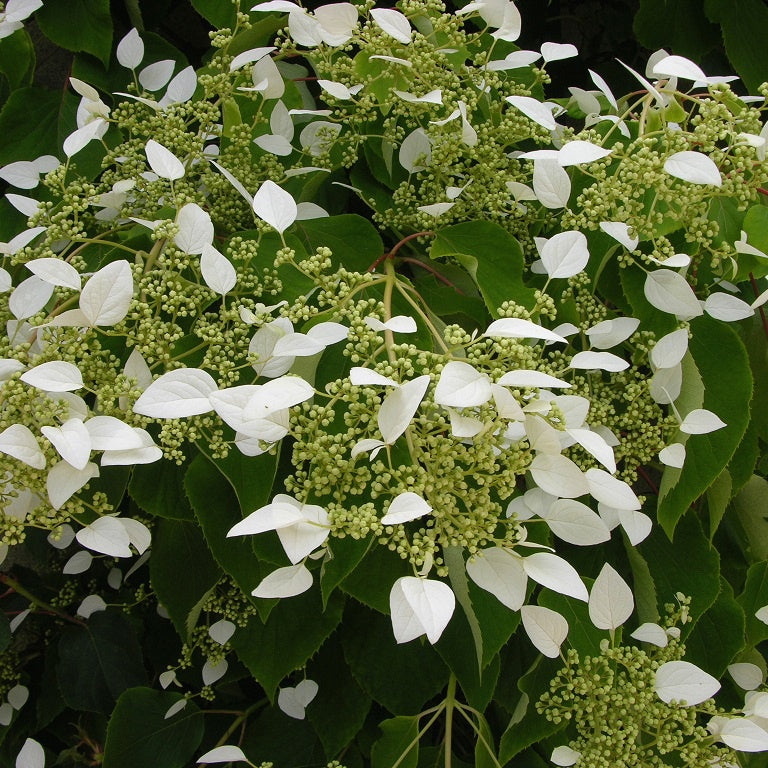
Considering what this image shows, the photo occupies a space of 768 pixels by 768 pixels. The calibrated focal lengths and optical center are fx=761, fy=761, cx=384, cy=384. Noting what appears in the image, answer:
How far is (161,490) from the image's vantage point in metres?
0.66

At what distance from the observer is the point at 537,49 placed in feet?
4.33

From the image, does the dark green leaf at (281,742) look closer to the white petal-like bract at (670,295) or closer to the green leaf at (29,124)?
the white petal-like bract at (670,295)

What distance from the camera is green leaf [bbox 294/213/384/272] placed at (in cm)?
69

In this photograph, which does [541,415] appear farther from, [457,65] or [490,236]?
[457,65]

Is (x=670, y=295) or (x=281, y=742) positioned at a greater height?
(x=670, y=295)

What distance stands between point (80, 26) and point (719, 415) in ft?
2.88

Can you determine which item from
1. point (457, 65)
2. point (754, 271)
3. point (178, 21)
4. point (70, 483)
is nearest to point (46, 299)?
point (70, 483)

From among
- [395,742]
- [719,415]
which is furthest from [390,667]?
[719,415]

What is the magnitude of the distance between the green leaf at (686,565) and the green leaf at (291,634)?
31cm

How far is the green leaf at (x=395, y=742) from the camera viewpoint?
2.39 feet

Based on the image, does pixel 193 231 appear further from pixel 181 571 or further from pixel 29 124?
pixel 29 124

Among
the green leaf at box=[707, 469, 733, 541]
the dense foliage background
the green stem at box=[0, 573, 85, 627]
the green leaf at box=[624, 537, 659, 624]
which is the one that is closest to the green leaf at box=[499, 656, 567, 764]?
the dense foliage background

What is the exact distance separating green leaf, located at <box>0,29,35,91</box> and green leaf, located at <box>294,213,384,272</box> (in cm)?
52


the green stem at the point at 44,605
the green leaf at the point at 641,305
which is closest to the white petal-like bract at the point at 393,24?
the green leaf at the point at 641,305
